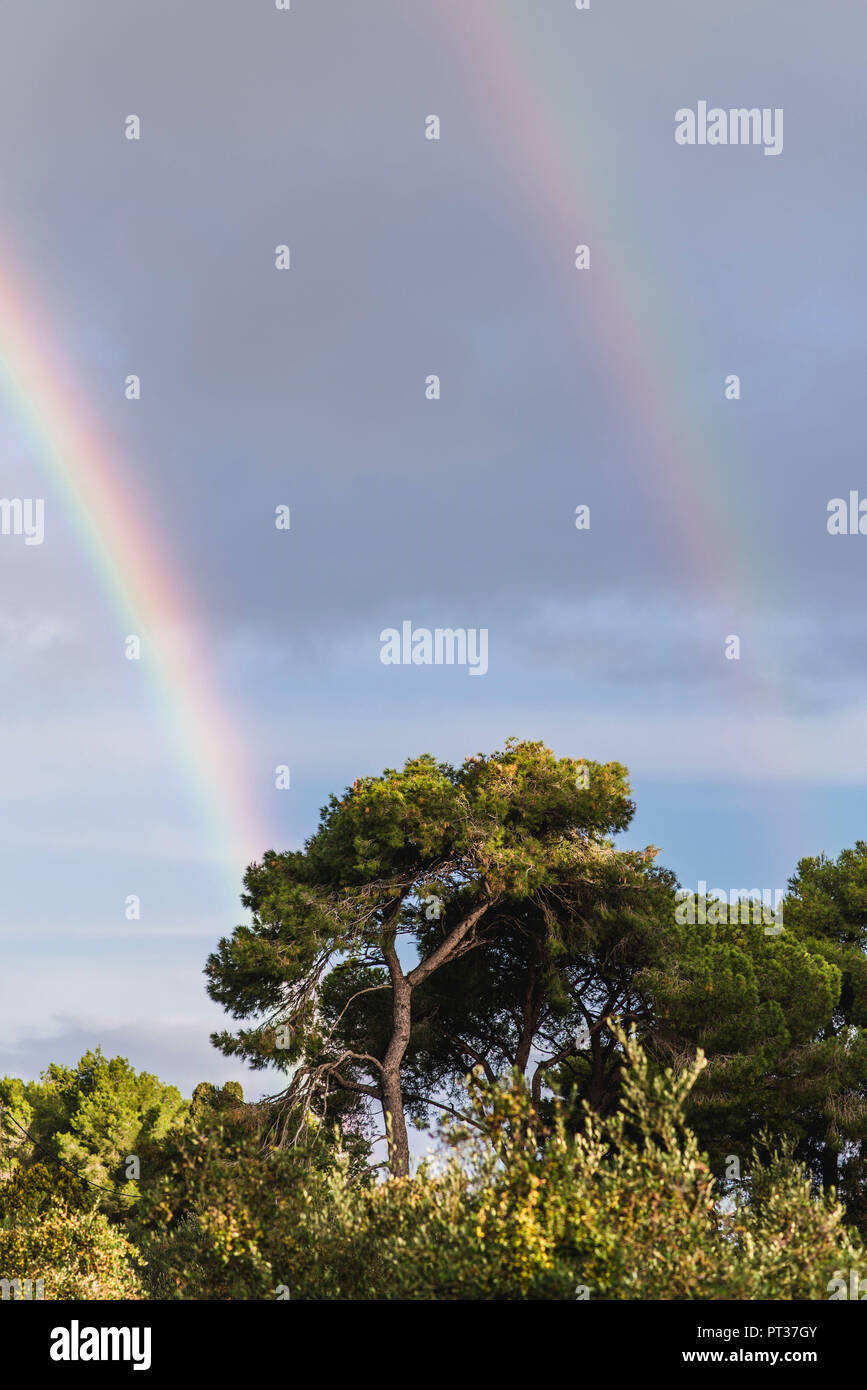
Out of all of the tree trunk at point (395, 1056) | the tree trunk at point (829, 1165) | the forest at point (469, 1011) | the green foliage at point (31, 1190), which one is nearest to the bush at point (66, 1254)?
the forest at point (469, 1011)

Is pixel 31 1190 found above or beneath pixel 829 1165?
above

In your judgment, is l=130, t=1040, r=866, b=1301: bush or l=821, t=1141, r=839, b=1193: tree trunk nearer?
l=130, t=1040, r=866, b=1301: bush

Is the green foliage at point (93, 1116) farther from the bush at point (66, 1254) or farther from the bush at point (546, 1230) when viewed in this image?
the bush at point (546, 1230)

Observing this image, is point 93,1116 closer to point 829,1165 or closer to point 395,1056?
point 395,1056

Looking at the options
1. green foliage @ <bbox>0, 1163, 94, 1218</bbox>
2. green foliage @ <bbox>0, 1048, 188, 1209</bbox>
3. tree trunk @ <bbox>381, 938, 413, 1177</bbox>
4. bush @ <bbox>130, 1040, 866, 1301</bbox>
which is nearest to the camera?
bush @ <bbox>130, 1040, 866, 1301</bbox>

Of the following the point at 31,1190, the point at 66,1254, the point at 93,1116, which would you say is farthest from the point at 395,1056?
the point at 93,1116

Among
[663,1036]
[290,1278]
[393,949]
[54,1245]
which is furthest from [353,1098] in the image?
[290,1278]

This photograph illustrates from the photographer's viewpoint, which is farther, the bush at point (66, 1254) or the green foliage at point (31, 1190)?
the green foliage at point (31, 1190)

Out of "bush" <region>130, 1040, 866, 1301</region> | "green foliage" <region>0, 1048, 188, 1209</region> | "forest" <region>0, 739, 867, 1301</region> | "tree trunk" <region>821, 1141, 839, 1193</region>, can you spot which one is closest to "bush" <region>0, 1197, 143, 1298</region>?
"forest" <region>0, 739, 867, 1301</region>

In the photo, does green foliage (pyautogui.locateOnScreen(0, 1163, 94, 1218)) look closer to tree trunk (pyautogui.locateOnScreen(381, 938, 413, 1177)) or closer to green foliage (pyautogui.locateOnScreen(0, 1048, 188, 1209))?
tree trunk (pyautogui.locateOnScreen(381, 938, 413, 1177))

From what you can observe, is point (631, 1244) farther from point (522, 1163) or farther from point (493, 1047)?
point (493, 1047)
